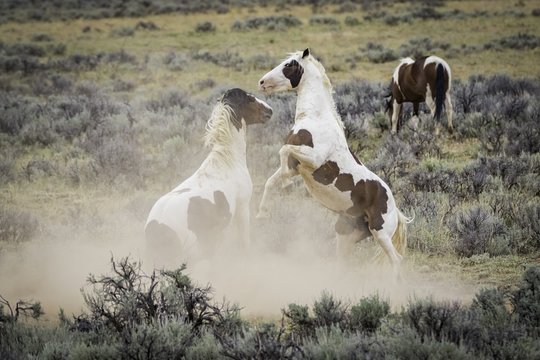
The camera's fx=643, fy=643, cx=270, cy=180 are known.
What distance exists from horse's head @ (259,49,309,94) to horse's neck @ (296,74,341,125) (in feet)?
0.37

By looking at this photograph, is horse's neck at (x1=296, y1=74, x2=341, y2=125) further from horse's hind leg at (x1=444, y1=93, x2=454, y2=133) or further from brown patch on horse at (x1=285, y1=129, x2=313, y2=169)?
horse's hind leg at (x1=444, y1=93, x2=454, y2=133)

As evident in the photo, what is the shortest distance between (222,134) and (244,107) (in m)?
0.49

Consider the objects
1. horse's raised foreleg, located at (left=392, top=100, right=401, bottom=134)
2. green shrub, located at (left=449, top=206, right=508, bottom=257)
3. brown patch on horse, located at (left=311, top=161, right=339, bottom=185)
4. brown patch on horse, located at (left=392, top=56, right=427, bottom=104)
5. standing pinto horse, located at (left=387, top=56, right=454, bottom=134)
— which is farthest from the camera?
brown patch on horse, located at (left=392, top=56, right=427, bottom=104)

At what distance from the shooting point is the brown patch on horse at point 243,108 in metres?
7.71

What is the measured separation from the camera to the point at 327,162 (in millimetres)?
6789

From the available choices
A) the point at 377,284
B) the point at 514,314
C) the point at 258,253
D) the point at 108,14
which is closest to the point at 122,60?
the point at 108,14

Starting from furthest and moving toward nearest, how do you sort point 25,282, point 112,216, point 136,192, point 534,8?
point 534,8, point 136,192, point 112,216, point 25,282

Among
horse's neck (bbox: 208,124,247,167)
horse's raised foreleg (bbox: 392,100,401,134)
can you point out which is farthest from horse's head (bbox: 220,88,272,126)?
horse's raised foreleg (bbox: 392,100,401,134)

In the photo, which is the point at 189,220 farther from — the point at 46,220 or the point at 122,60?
the point at 122,60

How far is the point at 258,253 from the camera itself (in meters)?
8.70

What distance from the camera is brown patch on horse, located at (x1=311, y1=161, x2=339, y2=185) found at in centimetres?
679

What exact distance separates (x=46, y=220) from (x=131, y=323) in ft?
17.7

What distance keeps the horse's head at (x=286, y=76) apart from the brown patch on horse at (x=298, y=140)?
1.90 feet

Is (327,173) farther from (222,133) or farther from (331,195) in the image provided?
(222,133)
